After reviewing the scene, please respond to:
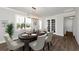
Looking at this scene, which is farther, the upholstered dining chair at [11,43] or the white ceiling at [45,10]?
the upholstered dining chair at [11,43]

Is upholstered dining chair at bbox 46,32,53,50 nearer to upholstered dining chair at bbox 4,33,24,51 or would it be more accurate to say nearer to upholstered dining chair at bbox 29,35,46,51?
upholstered dining chair at bbox 29,35,46,51

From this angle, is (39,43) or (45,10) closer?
(39,43)

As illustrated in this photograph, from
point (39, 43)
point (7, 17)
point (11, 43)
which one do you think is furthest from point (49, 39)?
point (7, 17)

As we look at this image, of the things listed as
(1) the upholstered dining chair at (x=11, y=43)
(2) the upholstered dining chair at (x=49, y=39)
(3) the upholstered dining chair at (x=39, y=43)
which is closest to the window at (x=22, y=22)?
(1) the upholstered dining chair at (x=11, y=43)

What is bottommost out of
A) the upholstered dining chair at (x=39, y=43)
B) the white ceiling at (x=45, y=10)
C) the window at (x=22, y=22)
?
the upholstered dining chair at (x=39, y=43)

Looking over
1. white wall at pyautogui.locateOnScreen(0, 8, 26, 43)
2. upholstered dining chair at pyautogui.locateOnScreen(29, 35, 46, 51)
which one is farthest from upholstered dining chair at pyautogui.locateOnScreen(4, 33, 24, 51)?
upholstered dining chair at pyautogui.locateOnScreen(29, 35, 46, 51)

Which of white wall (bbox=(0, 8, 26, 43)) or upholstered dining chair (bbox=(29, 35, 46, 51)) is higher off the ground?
white wall (bbox=(0, 8, 26, 43))

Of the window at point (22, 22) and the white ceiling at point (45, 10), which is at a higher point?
the white ceiling at point (45, 10)

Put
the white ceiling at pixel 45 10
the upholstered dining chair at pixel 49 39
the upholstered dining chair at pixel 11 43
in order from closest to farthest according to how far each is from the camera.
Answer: the white ceiling at pixel 45 10, the upholstered dining chair at pixel 11 43, the upholstered dining chair at pixel 49 39

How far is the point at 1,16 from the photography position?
2.51m

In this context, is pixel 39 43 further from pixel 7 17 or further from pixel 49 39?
pixel 7 17

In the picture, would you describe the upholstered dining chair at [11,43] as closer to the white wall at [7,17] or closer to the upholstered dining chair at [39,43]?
the white wall at [7,17]

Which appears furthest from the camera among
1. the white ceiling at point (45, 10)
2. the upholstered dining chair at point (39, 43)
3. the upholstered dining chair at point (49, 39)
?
the upholstered dining chair at point (49, 39)

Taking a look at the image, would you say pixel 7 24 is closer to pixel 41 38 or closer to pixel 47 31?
pixel 41 38
